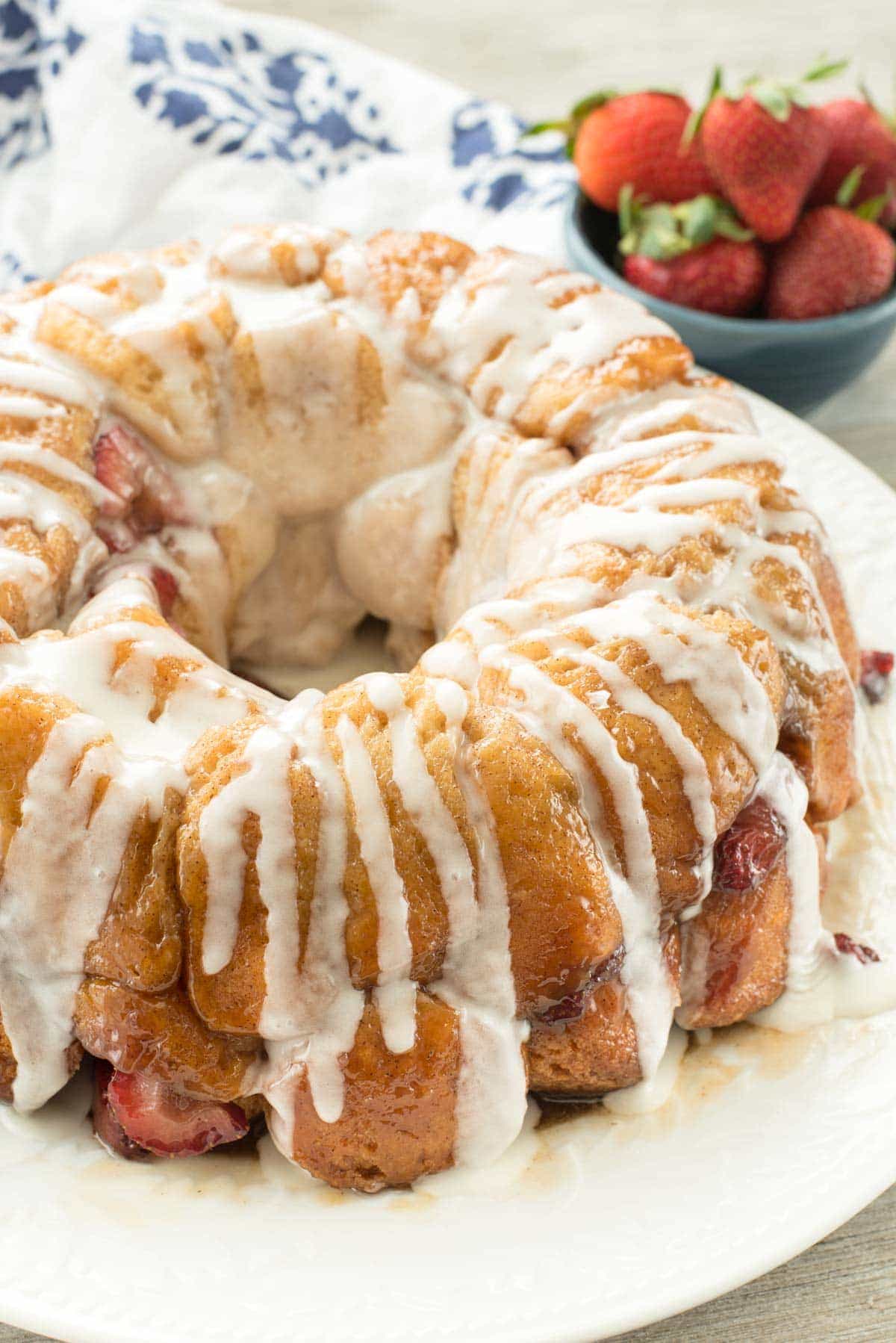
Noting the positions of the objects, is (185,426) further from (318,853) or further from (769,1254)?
(769,1254)

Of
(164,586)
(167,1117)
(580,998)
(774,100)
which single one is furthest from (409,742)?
(774,100)

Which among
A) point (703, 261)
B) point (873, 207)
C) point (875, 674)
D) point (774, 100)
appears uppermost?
point (774, 100)

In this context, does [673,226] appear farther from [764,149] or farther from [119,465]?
[119,465]

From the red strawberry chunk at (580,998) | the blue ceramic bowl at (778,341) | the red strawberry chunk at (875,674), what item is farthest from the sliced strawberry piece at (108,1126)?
the blue ceramic bowl at (778,341)

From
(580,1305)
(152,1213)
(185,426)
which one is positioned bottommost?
(152,1213)

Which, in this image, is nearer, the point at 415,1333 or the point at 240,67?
the point at 415,1333

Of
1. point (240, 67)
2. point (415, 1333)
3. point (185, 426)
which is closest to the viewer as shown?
point (415, 1333)

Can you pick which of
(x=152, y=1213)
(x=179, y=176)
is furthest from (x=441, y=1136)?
(x=179, y=176)

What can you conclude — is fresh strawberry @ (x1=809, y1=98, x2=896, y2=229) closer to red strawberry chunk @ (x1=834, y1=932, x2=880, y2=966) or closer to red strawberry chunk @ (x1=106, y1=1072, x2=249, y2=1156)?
red strawberry chunk @ (x1=834, y1=932, x2=880, y2=966)
